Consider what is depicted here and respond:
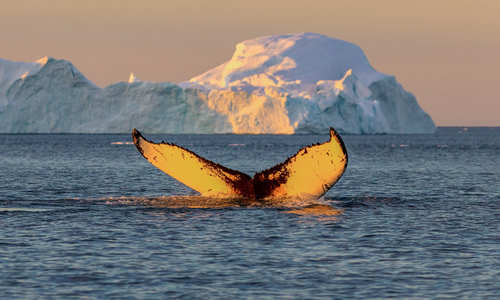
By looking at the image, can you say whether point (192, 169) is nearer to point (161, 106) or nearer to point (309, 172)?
point (309, 172)

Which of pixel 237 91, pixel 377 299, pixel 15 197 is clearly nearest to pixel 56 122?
pixel 237 91

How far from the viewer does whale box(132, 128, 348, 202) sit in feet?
48.0

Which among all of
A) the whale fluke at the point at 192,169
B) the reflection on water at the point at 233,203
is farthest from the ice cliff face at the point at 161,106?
the whale fluke at the point at 192,169

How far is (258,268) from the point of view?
12242 mm

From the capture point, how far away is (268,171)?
51.9 feet

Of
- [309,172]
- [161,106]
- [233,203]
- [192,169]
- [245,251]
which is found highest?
[161,106]

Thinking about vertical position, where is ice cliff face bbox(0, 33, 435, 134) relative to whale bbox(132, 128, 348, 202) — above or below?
above

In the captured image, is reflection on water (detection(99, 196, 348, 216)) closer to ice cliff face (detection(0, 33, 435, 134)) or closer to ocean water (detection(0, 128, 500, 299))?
ocean water (detection(0, 128, 500, 299))

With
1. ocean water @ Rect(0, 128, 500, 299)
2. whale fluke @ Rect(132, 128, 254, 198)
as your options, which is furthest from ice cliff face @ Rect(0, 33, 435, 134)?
whale fluke @ Rect(132, 128, 254, 198)

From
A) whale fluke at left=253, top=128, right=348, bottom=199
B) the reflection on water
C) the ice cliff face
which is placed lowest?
the reflection on water

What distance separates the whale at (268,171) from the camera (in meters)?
14.6

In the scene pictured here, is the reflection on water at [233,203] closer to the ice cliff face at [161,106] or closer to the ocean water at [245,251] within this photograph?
the ocean water at [245,251]

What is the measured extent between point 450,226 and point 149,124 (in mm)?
101671

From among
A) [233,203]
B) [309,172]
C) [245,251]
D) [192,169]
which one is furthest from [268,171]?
[245,251]
